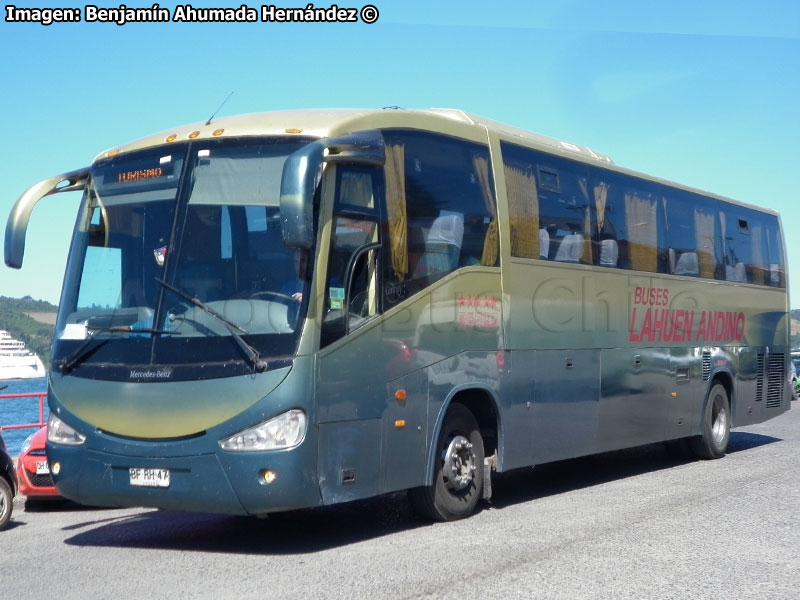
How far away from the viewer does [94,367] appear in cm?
898

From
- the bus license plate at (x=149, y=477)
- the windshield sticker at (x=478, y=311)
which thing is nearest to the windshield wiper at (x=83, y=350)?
the bus license plate at (x=149, y=477)

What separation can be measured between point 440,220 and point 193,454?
3438 millimetres

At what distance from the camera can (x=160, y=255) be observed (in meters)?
8.82

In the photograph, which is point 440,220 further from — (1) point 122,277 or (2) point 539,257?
(1) point 122,277

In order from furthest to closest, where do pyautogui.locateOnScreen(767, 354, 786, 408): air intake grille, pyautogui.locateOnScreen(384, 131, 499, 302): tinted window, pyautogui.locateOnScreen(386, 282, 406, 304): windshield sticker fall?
1. pyautogui.locateOnScreen(767, 354, 786, 408): air intake grille
2. pyautogui.locateOnScreen(384, 131, 499, 302): tinted window
3. pyautogui.locateOnScreen(386, 282, 406, 304): windshield sticker

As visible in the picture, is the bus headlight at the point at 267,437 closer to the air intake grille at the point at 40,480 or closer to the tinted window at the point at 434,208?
the tinted window at the point at 434,208

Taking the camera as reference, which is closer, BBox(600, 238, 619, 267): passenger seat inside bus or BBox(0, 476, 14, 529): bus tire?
BBox(0, 476, 14, 529): bus tire

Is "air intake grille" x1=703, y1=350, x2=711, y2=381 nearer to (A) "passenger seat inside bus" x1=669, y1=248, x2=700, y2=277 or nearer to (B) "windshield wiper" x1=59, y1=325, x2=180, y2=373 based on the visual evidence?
(A) "passenger seat inside bus" x1=669, y1=248, x2=700, y2=277

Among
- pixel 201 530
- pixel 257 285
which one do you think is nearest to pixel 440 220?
pixel 257 285

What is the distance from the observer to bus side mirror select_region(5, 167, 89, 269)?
9195mm

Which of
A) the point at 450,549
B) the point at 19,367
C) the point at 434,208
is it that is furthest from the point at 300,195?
the point at 19,367

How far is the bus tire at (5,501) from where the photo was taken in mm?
10576

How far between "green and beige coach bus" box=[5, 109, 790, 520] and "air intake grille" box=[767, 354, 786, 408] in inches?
300

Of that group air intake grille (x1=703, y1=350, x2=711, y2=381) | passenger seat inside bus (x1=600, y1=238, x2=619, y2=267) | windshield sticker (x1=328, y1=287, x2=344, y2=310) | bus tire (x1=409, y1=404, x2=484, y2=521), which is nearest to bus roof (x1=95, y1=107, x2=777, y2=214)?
windshield sticker (x1=328, y1=287, x2=344, y2=310)
